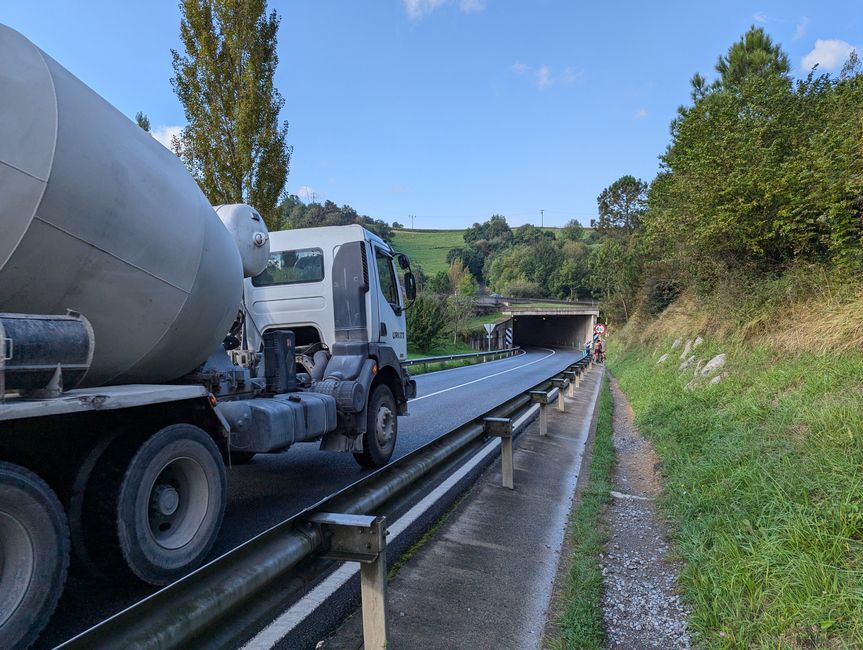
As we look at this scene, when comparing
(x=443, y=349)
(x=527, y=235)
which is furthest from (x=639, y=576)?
(x=527, y=235)

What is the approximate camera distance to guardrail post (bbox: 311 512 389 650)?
7.13ft

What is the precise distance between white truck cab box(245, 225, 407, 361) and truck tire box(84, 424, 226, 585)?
2.65 meters

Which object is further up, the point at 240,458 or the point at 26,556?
the point at 26,556

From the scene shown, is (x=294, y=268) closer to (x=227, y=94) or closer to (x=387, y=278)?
(x=387, y=278)

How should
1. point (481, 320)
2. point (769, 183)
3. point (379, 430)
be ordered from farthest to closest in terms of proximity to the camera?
point (481, 320)
point (769, 183)
point (379, 430)

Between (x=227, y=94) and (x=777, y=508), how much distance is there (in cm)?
1551

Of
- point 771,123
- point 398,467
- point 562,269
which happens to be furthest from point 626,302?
point 562,269

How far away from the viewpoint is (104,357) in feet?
10.7

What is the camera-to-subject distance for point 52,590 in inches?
94.2

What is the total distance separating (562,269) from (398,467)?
9024 centimetres

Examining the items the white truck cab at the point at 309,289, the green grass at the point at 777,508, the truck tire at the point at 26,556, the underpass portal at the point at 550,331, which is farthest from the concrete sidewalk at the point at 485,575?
the underpass portal at the point at 550,331

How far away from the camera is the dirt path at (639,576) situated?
2.99 m

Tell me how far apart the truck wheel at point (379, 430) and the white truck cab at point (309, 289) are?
0.65 metres

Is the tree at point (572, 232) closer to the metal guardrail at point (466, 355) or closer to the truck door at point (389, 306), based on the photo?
the metal guardrail at point (466, 355)
